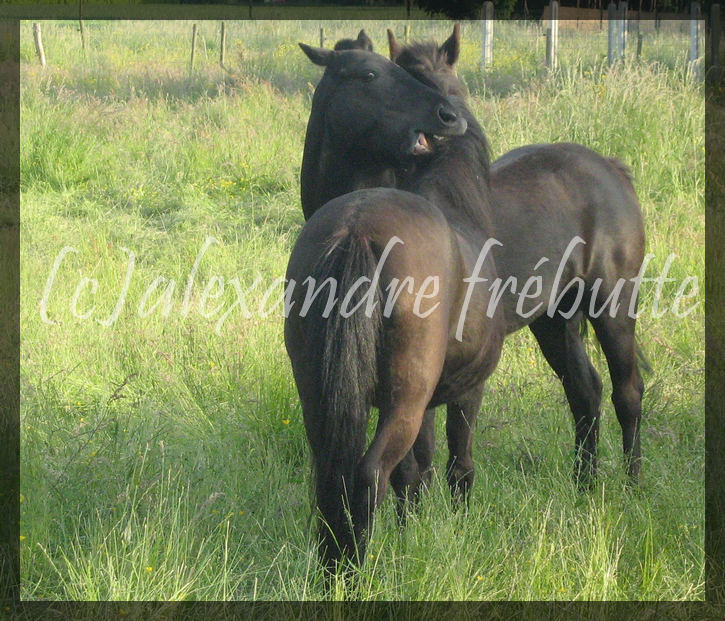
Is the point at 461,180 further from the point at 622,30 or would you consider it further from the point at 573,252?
the point at 622,30

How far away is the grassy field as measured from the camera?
3.10m

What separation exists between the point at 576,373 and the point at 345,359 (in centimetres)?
235

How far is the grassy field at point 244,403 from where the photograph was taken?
3.10 metres

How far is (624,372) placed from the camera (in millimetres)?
4602

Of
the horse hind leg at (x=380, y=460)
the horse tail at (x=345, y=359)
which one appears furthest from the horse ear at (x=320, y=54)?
the horse hind leg at (x=380, y=460)

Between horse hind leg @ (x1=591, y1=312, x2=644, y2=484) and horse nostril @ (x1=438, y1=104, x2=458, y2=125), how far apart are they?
156 centimetres

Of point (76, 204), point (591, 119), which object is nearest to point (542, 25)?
point (591, 119)

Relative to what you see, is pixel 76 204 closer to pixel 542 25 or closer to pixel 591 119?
pixel 591 119

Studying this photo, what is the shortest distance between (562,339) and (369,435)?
121 centimetres

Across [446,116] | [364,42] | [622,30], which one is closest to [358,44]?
[364,42]

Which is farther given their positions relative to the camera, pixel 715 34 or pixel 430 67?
pixel 715 34

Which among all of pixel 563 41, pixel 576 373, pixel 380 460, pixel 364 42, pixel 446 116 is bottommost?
pixel 576 373

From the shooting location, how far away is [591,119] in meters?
9.04

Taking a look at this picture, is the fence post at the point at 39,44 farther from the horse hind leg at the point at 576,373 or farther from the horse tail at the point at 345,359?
the horse tail at the point at 345,359
